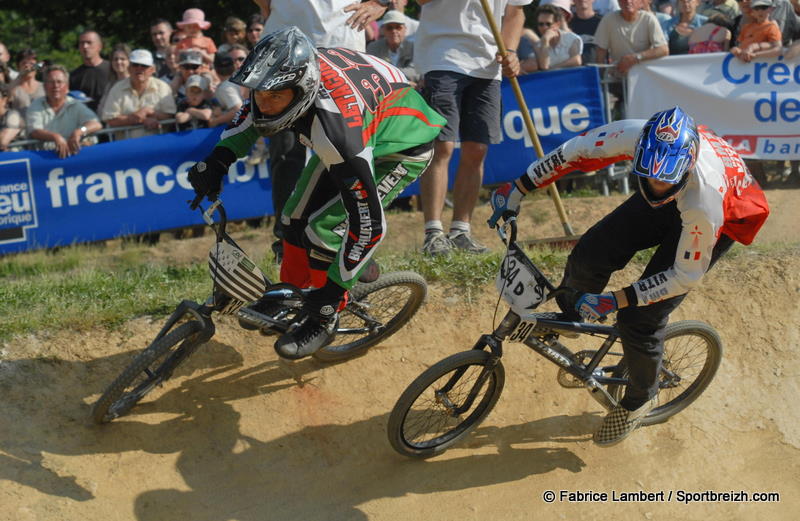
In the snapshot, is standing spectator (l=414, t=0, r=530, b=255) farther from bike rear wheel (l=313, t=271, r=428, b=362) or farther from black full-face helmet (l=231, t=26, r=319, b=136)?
black full-face helmet (l=231, t=26, r=319, b=136)

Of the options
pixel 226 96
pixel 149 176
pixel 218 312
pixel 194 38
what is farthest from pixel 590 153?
pixel 194 38

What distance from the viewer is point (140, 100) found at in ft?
33.9

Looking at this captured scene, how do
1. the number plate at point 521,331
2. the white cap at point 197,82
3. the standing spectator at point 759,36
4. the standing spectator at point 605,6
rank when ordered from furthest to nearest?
1. the standing spectator at point 605,6
2. the white cap at point 197,82
3. the standing spectator at point 759,36
4. the number plate at point 521,331

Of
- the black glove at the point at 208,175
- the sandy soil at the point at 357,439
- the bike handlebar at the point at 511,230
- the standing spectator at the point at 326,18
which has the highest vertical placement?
the standing spectator at the point at 326,18

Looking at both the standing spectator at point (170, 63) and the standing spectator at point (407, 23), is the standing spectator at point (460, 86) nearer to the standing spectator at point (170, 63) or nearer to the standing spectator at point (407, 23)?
the standing spectator at point (407, 23)

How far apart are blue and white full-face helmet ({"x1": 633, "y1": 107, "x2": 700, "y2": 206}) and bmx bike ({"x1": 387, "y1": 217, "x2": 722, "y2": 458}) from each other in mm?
860

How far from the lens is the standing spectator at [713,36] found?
10648 millimetres

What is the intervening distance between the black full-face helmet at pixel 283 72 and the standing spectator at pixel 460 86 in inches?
115

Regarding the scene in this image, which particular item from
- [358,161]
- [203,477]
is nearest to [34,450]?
[203,477]

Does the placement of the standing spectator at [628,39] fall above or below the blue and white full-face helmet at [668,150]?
below

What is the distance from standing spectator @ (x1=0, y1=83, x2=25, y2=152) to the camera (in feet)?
31.9

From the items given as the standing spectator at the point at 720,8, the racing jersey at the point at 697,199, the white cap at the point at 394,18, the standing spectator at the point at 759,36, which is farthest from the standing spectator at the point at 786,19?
the racing jersey at the point at 697,199

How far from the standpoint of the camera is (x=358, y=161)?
5.04 metres

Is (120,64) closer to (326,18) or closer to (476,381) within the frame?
(326,18)
